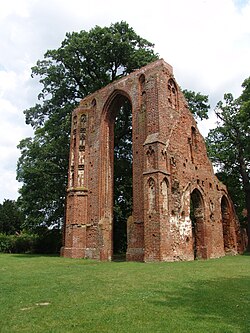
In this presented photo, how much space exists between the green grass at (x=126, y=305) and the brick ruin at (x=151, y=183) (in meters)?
6.10

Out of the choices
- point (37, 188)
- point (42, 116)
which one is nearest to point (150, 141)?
point (37, 188)

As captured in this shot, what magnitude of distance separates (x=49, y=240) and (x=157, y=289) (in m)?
19.1

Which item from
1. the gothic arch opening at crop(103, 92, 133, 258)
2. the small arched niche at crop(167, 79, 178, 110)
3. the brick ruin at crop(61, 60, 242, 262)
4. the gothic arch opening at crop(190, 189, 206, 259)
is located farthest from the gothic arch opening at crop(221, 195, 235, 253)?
the small arched niche at crop(167, 79, 178, 110)

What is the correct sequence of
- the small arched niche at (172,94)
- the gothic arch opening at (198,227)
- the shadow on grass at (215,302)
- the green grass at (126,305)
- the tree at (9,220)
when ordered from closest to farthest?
the green grass at (126,305) → the shadow on grass at (215,302) → the gothic arch opening at (198,227) → the small arched niche at (172,94) → the tree at (9,220)

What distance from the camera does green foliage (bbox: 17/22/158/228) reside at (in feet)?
68.3

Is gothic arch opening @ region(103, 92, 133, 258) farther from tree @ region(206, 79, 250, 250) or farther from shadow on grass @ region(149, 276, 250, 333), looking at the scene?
shadow on grass @ region(149, 276, 250, 333)

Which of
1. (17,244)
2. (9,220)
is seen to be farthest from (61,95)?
(9,220)

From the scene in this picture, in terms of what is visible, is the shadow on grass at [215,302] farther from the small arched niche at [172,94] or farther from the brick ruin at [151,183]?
the small arched niche at [172,94]

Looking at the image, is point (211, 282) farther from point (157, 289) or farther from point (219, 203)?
point (219, 203)

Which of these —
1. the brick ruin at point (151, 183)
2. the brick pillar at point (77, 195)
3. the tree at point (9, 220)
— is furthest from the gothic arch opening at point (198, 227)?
the tree at point (9, 220)

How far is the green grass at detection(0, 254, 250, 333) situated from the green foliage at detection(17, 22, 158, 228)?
42.6 feet

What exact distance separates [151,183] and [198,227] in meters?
4.58

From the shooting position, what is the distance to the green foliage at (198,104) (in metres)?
24.5

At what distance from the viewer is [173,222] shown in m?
14.2
